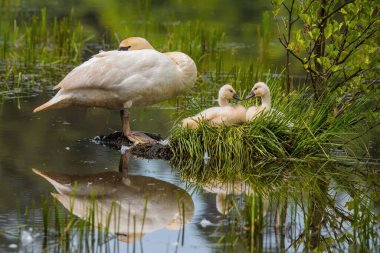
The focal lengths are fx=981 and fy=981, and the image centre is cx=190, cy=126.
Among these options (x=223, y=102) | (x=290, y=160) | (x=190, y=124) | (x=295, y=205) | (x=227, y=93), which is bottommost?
(x=295, y=205)

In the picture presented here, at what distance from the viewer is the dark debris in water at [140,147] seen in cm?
1049

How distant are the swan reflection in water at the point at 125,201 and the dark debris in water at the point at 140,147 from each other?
61 cm

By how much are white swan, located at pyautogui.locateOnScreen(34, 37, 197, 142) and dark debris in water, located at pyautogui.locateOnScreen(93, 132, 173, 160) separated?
0.12m

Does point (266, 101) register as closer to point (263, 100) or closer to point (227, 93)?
point (263, 100)

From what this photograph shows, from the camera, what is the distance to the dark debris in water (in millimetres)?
10492

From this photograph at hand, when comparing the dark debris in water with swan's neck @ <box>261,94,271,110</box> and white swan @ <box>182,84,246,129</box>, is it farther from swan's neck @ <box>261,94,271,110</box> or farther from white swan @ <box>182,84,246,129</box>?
swan's neck @ <box>261,94,271,110</box>

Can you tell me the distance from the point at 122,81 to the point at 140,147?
2.80ft

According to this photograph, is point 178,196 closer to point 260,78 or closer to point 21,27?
point 260,78

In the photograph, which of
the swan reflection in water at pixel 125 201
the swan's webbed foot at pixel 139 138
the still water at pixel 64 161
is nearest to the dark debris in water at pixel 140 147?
the swan's webbed foot at pixel 139 138

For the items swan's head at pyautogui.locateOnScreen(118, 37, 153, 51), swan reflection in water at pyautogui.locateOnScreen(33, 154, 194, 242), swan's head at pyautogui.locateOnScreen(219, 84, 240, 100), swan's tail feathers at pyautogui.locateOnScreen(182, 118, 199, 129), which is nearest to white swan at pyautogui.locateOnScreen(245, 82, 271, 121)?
swan's head at pyautogui.locateOnScreen(219, 84, 240, 100)

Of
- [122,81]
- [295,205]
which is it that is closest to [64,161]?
[122,81]

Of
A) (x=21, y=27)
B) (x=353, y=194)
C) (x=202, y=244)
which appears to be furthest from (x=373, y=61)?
(x=21, y=27)

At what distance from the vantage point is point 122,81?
11016 millimetres

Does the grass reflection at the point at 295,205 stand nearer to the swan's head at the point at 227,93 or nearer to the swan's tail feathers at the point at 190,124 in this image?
the swan's tail feathers at the point at 190,124
